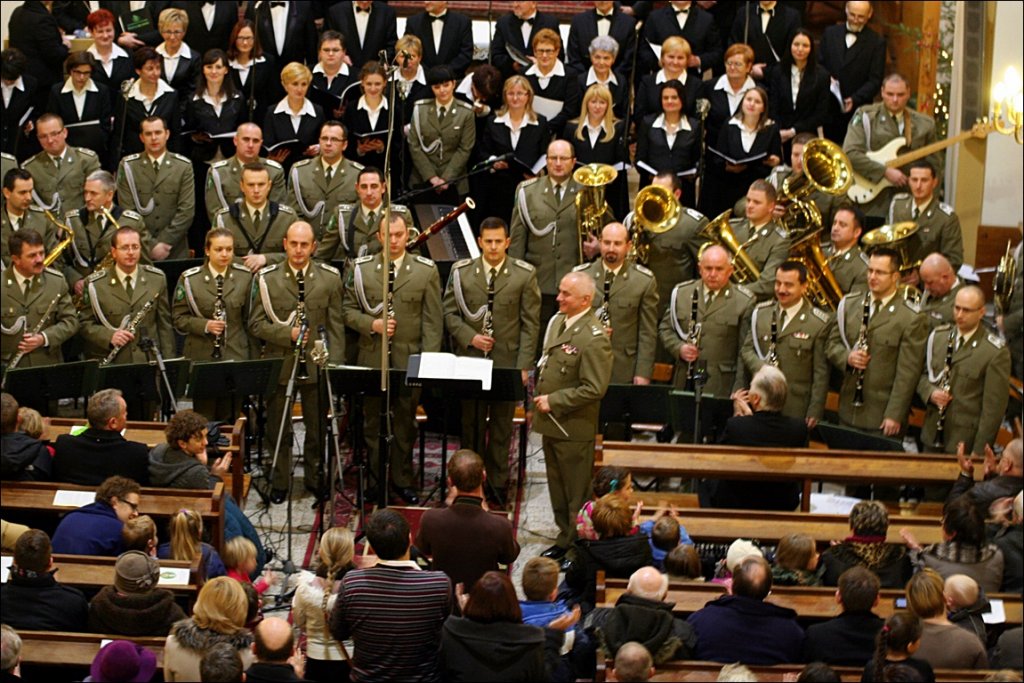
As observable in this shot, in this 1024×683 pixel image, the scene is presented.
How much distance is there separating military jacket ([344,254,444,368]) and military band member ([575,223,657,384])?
100 cm

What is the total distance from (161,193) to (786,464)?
17.0 ft

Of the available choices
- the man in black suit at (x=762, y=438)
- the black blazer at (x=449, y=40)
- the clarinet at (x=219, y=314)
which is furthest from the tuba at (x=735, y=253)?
the clarinet at (x=219, y=314)

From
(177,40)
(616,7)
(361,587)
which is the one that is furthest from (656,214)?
(361,587)

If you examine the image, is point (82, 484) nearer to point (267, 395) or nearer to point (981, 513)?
point (267, 395)

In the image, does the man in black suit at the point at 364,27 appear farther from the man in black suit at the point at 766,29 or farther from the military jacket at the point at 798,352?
→ the military jacket at the point at 798,352

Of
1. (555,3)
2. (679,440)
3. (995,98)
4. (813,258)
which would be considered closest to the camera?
(679,440)

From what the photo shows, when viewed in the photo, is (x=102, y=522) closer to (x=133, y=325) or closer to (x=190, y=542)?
(x=190, y=542)

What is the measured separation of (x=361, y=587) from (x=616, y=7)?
7224 millimetres

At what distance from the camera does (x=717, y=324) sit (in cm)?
960

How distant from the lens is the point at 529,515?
373 inches

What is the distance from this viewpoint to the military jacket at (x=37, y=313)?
970 cm

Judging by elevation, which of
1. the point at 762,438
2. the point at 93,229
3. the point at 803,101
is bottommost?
the point at 762,438

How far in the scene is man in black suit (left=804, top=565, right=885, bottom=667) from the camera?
6133mm

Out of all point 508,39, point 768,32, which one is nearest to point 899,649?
point 508,39
